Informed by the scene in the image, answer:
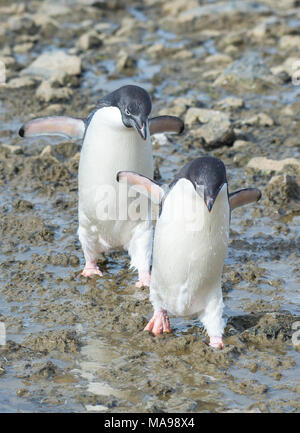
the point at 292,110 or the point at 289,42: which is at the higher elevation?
the point at 289,42

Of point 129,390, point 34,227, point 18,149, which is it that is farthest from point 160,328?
point 18,149

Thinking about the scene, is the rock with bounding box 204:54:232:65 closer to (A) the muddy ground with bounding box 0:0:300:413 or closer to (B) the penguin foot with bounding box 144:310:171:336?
(A) the muddy ground with bounding box 0:0:300:413

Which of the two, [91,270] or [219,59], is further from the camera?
[219,59]

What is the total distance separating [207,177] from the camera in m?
4.48

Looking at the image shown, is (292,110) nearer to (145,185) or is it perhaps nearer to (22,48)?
(22,48)

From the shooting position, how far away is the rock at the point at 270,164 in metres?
7.54

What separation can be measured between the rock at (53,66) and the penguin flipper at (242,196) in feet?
17.2

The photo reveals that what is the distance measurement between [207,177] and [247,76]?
5.54 meters

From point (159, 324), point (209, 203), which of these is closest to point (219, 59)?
point (159, 324)

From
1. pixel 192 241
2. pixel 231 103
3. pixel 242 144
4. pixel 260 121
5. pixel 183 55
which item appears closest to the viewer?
pixel 192 241

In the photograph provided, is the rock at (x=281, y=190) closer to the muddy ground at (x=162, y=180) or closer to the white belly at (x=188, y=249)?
the muddy ground at (x=162, y=180)

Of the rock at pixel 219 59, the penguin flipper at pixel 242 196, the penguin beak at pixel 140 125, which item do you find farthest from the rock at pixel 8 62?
the penguin flipper at pixel 242 196
